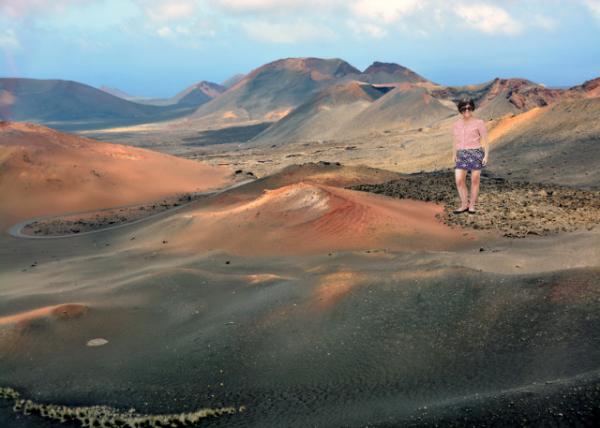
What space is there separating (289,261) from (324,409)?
569 cm

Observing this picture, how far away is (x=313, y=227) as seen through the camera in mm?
12211

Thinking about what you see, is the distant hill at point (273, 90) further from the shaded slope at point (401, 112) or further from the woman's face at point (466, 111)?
the woman's face at point (466, 111)

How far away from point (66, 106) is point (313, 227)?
128 meters

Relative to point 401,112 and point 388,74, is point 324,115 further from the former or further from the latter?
point 388,74

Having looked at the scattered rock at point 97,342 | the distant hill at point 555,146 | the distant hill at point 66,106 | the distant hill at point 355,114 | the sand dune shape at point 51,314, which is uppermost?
the distant hill at point 66,106

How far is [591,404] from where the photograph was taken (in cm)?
388

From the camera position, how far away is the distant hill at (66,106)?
389 ft

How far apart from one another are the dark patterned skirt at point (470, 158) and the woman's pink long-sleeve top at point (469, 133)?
0.07 m

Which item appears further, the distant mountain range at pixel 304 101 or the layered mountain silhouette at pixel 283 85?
the layered mountain silhouette at pixel 283 85

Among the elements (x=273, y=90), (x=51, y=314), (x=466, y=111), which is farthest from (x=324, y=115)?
(x=51, y=314)

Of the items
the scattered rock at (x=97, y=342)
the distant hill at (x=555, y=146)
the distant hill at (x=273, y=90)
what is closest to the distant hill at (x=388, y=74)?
the distant hill at (x=273, y=90)

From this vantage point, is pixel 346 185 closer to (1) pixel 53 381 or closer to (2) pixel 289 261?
(2) pixel 289 261

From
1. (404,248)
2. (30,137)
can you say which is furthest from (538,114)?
(30,137)

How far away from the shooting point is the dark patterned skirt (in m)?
7.99
